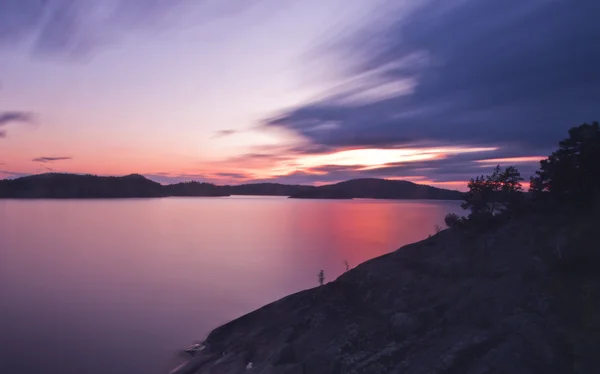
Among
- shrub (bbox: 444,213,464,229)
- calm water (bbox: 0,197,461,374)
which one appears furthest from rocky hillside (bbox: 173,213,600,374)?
calm water (bbox: 0,197,461,374)

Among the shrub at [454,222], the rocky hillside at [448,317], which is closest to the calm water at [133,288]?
the rocky hillside at [448,317]

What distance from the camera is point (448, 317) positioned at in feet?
51.0

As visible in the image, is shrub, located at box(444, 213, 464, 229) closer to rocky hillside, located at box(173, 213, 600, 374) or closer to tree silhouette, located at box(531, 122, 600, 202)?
rocky hillside, located at box(173, 213, 600, 374)

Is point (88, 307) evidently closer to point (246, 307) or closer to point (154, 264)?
point (246, 307)

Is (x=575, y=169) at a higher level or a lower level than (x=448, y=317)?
higher

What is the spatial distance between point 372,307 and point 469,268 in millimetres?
5097

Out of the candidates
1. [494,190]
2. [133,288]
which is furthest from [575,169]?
[133,288]

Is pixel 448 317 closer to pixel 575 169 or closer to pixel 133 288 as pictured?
pixel 575 169

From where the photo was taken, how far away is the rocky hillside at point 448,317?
1286 centimetres

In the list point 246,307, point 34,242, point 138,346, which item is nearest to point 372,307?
point 138,346

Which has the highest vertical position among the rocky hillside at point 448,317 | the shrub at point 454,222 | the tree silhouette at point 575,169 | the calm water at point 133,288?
the tree silhouette at point 575,169

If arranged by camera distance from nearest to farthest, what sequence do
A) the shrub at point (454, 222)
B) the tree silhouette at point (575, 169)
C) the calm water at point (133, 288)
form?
1. the tree silhouette at point (575, 169)
2. the calm water at point (133, 288)
3. the shrub at point (454, 222)

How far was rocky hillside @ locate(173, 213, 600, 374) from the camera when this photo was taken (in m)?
12.9

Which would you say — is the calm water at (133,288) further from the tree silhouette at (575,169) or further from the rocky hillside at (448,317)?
the tree silhouette at (575,169)
